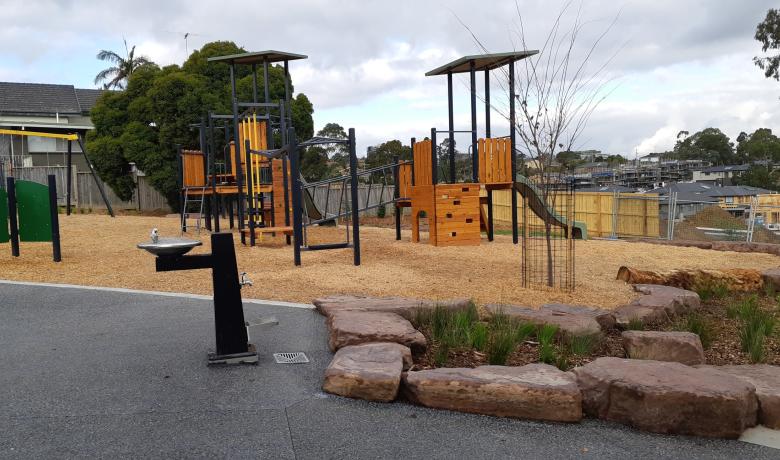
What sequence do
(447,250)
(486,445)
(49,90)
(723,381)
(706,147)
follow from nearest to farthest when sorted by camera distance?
(486,445) < (723,381) < (447,250) < (49,90) < (706,147)

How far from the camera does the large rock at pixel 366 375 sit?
13.3 feet

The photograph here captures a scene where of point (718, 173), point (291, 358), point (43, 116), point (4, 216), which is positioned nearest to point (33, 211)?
point (4, 216)

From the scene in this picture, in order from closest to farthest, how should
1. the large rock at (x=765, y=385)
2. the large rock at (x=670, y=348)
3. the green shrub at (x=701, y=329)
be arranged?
1. the large rock at (x=765, y=385)
2. the large rock at (x=670, y=348)
3. the green shrub at (x=701, y=329)

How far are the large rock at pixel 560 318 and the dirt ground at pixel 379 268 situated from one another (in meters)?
0.92

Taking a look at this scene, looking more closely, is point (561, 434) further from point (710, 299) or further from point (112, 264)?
point (112, 264)

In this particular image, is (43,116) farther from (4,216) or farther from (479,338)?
(479,338)

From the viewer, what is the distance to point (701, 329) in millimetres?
5648

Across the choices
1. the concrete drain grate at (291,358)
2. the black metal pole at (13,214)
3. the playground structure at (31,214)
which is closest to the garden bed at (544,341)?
the concrete drain grate at (291,358)

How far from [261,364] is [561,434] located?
2199 mm

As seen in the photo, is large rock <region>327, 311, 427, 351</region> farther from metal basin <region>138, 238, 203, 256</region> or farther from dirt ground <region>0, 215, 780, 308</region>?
dirt ground <region>0, 215, 780, 308</region>

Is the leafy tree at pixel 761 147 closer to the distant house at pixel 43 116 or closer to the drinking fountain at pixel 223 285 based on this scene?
the distant house at pixel 43 116

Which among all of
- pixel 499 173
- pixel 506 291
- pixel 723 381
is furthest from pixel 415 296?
pixel 499 173

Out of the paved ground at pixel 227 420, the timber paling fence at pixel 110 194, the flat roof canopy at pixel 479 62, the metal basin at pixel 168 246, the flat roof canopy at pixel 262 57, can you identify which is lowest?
the paved ground at pixel 227 420

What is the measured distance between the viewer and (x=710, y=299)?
7637mm
